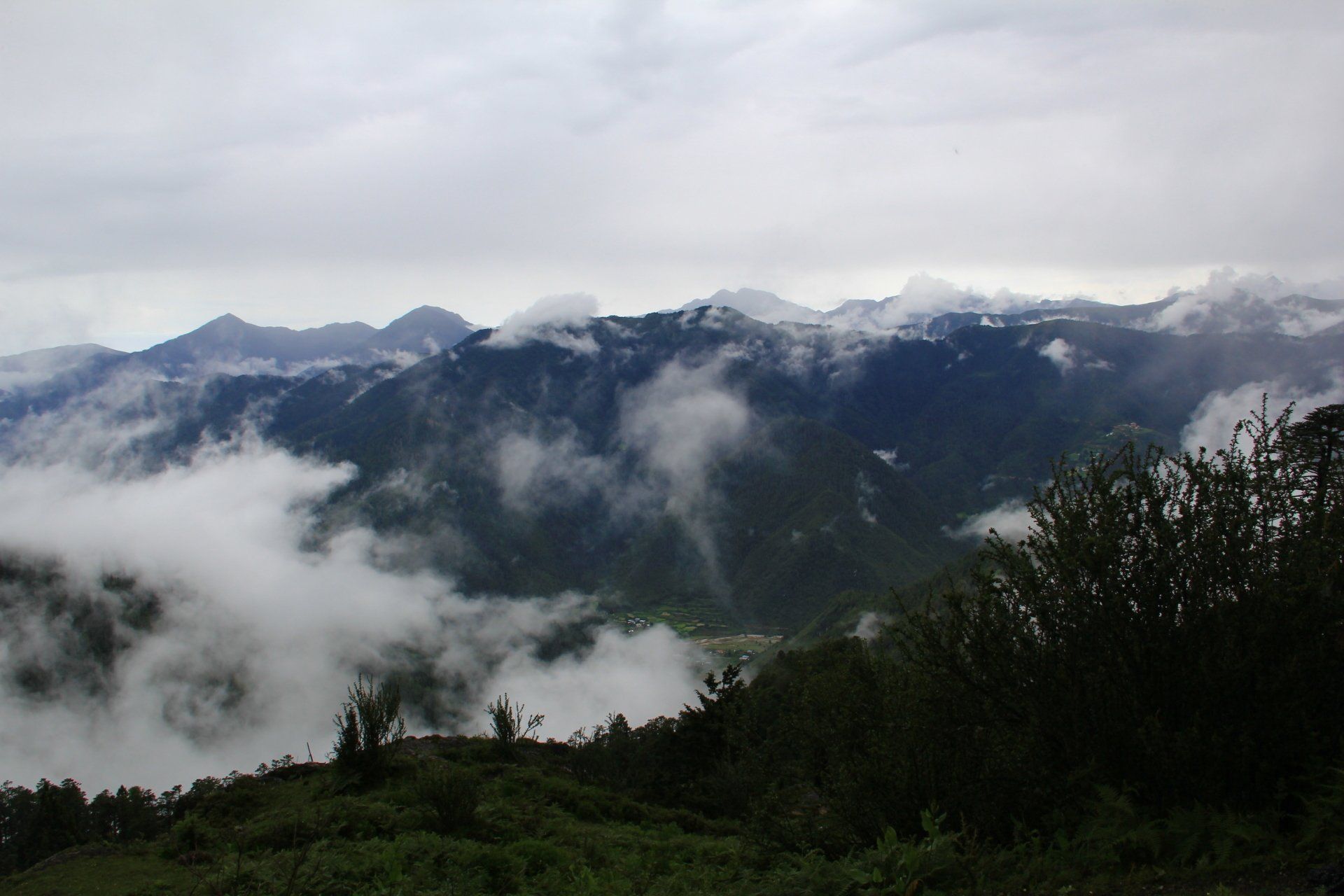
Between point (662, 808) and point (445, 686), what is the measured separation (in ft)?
528

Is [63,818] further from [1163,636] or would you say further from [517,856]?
[1163,636]

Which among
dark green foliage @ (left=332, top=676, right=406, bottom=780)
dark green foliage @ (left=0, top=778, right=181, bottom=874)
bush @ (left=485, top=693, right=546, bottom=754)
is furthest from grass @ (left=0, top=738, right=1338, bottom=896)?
dark green foliage @ (left=0, top=778, right=181, bottom=874)

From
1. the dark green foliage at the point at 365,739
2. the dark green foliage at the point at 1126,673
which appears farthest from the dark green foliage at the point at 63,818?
the dark green foliage at the point at 1126,673

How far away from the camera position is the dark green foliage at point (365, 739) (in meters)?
15.9

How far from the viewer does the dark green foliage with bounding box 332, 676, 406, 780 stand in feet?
52.2

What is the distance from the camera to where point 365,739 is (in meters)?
16.2

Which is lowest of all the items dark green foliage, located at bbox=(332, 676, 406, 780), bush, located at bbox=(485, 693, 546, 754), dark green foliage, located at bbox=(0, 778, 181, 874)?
dark green foliage, located at bbox=(0, 778, 181, 874)

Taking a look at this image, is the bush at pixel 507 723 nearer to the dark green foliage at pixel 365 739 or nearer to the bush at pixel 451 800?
the dark green foliage at pixel 365 739

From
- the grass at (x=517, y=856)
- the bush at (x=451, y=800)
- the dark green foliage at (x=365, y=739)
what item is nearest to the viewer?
the grass at (x=517, y=856)

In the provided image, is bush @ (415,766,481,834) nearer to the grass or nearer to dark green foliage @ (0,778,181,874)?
the grass

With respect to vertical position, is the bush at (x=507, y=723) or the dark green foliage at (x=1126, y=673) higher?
the dark green foliage at (x=1126, y=673)

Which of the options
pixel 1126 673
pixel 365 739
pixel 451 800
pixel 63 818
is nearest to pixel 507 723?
pixel 365 739

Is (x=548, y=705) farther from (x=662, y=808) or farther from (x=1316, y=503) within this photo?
(x=1316, y=503)

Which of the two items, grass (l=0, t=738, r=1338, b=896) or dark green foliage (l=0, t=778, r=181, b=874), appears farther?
dark green foliage (l=0, t=778, r=181, b=874)
